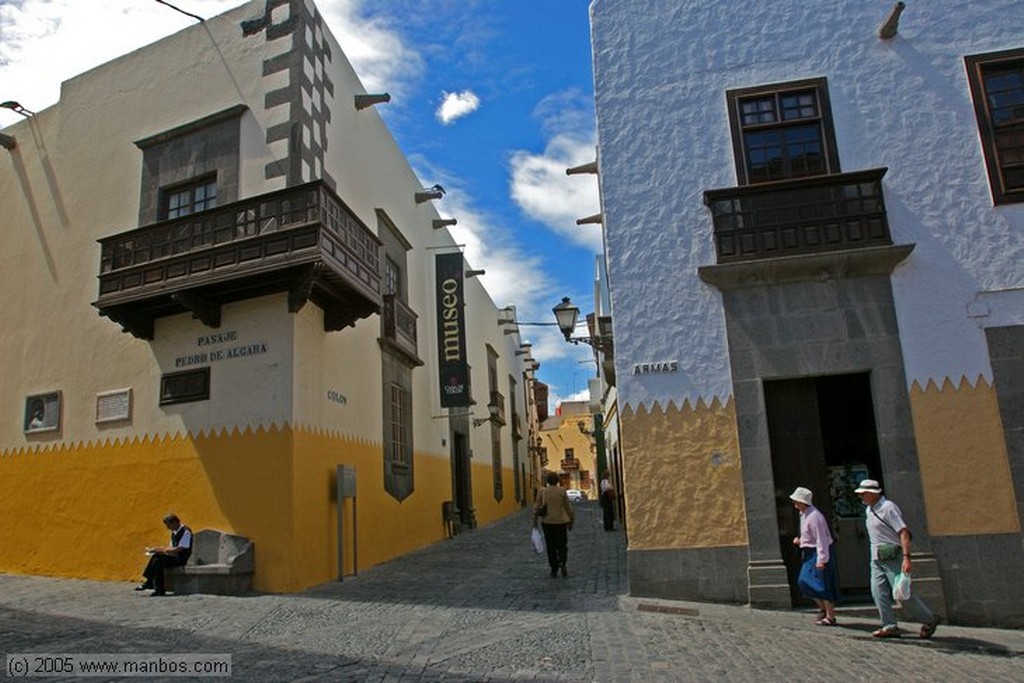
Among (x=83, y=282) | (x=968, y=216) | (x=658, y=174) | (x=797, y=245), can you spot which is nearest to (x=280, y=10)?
(x=83, y=282)

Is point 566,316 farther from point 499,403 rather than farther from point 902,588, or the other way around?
point 499,403

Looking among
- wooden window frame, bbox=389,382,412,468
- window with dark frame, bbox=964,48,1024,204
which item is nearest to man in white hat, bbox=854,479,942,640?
window with dark frame, bbox=964,48,1024,204

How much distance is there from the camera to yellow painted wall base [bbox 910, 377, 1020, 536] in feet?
26.6

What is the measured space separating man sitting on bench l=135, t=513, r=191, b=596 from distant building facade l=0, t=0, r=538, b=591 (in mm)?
490

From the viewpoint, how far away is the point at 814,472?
8547mm

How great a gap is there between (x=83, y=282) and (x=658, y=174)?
993 cm

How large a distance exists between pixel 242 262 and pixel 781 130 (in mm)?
7454

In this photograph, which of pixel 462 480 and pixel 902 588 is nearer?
pixel 902 588

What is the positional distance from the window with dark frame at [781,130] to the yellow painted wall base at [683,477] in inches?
120

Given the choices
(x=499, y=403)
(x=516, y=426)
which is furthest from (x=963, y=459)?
(x=516, y=426)

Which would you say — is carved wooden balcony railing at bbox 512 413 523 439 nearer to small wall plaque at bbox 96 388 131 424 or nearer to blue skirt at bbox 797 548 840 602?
small wall plaque at bbox 96 388 131 424

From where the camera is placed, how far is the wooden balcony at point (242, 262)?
10.2 m

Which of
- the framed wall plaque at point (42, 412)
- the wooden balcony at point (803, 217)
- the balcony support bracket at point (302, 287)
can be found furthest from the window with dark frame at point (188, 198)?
the wooden balcony at point (803, 217)

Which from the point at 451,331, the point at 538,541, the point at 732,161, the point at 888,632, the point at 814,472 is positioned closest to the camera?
the point at 888,632
